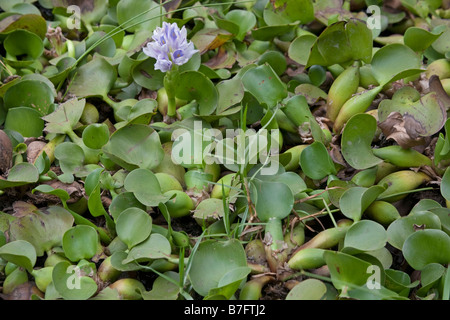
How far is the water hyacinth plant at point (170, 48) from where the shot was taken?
1139mm

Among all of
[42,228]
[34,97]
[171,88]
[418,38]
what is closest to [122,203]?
[42,228]

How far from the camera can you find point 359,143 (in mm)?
1154

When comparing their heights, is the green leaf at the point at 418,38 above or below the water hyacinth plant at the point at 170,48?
below

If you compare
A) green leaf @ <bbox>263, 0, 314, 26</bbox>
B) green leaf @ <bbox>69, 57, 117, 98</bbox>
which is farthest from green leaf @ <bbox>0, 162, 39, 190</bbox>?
green leaf @ <bbox>263, 0, 314, 26</bbox>

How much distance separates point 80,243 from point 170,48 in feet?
1.42

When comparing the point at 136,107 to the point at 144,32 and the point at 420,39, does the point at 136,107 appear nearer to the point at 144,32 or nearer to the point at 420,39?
the point at 144,32

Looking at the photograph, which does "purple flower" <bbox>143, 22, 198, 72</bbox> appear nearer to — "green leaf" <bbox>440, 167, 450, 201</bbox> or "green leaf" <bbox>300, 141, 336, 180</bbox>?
"green leaf" <bbox>300, 141, 336, 180</bbox>

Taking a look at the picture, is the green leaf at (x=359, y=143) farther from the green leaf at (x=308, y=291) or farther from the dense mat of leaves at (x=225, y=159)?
the green leaf at (x=308, y=291)

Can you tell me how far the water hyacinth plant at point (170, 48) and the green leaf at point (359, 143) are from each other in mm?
369

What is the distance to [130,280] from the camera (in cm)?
101

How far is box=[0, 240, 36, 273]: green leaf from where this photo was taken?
0.98 m

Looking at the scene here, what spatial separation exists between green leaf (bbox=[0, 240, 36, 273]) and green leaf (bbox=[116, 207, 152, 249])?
16 cm

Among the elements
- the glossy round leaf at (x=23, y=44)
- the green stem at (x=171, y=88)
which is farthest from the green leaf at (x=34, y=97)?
the green stem at (x=171, y=88)
